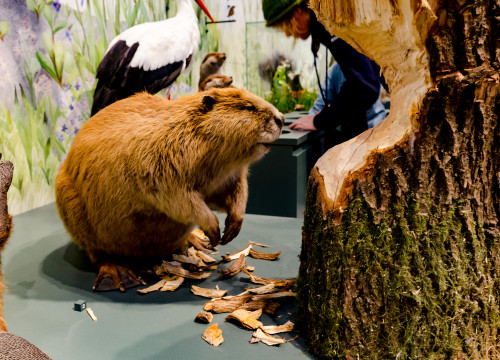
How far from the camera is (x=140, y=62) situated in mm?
2197

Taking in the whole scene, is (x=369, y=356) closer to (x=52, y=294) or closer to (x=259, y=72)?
(x=52, y=294)

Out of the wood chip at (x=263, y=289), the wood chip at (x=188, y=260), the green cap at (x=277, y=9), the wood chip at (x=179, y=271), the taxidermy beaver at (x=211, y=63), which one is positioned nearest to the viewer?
the wood chip at (x=263, y=289)

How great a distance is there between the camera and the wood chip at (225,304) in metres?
1.42

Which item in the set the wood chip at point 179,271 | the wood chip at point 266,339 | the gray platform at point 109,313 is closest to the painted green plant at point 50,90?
the gray platform at point 109,313

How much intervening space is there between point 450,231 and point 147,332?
35.7 inches

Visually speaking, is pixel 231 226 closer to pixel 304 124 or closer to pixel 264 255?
pixel 264 255

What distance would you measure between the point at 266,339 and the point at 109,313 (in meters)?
0.54

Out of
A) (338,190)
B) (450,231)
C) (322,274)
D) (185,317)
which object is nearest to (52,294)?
(185,317)

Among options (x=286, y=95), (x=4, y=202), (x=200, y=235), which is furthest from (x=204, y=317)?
(x=286, y=95)

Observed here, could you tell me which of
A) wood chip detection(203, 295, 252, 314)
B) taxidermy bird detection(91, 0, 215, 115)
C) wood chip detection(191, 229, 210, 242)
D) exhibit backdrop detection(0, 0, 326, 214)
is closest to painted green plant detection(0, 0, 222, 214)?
exhibit backdrop detection(0, 0, 326, 214)

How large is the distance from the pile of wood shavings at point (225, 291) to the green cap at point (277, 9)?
1.27 m

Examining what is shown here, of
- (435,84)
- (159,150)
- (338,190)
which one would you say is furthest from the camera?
(159,150)

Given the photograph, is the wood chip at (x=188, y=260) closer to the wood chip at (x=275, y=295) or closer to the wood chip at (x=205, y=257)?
the wood chip at (x=205, y=257)

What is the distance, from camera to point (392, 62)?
1124mm
